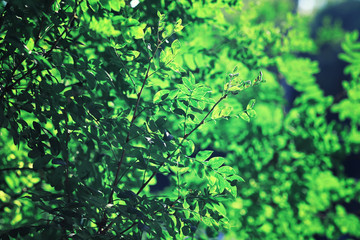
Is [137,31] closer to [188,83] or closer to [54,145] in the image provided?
[188,83]

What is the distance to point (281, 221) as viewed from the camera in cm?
239

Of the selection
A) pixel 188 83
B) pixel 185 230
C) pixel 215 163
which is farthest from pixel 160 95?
pixel 185 230

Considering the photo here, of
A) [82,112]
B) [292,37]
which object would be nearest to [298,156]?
[292,37]

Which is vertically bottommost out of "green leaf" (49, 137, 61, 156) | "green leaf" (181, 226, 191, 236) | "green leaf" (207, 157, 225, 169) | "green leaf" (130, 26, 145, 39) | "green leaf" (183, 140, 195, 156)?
"green leaf" (181, 226, 191, 236)

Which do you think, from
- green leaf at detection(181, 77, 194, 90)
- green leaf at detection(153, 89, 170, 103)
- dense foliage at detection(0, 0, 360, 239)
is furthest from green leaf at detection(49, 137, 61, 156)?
green leaf at detection(181, 77, 194, 90)

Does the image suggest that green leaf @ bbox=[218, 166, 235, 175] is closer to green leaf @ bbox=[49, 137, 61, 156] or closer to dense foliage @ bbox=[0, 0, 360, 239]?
dense foliage @ bbox=[0, 0, 360, 239]

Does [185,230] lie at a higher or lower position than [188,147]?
lower

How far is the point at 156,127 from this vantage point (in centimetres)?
102

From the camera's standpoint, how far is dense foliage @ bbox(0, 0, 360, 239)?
3.36 feet

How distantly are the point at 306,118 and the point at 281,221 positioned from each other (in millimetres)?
778

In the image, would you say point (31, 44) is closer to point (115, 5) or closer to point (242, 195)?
point (115, 5)

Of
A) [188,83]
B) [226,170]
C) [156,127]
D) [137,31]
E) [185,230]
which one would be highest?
[137,31]

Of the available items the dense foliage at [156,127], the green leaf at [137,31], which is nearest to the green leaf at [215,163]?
the dense foliage at [156,127]

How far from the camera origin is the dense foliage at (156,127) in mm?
1023
